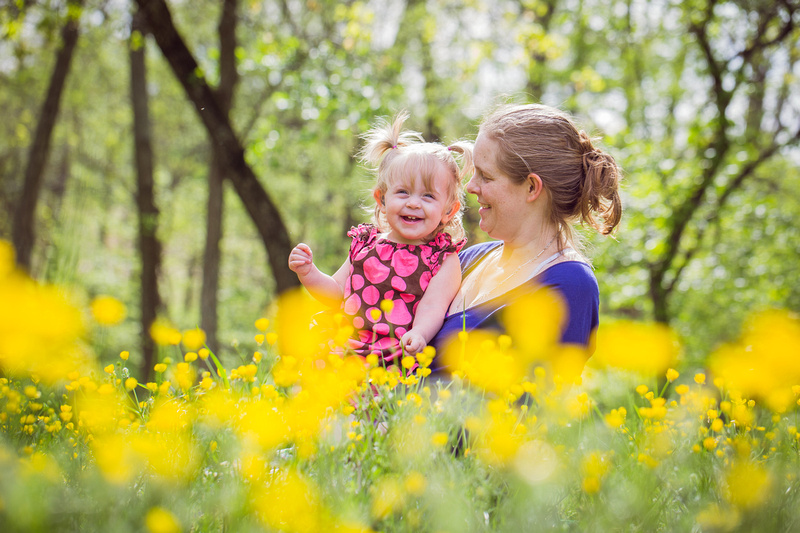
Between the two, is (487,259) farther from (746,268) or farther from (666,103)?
(666,103)

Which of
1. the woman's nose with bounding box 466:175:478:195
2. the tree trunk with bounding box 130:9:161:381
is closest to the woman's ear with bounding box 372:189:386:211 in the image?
the woman's nose with bounding box 466:175:478:195

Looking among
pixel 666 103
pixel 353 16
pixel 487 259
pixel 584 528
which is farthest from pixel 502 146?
pixel 666 103

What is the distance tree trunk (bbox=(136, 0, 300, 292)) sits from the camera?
477cm

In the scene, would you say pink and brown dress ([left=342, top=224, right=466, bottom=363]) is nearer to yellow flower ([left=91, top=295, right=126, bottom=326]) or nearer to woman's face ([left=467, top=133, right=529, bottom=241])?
woman's face ([left=467, top=133, right=529, bottom=241])

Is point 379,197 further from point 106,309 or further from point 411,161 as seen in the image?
point 106,309

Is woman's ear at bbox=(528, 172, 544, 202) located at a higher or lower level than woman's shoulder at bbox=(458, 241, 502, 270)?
higher

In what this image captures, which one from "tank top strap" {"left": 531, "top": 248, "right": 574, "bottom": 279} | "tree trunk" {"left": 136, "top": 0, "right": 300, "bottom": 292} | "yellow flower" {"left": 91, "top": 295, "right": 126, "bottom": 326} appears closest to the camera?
"yellow flower" {"left": 91, "top": 295, "right": 126, "bottom": 326}

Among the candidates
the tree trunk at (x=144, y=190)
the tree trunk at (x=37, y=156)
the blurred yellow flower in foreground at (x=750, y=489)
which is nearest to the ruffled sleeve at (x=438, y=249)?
the blurred yellow flower in foreground at (x=750, y=489)

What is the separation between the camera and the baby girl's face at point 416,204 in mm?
2428

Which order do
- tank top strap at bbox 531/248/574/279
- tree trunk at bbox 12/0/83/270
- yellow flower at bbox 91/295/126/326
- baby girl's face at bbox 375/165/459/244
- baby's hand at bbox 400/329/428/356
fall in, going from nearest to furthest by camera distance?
yellow flower at bbox 91/295/126/326 < baby's hand at bbox 400/329/428/356 < tank top strap at bbox 531/248/574/279 < baby girl's face at bbox 375/165/459/244 < tree trunk at bbox 12/0/83/270

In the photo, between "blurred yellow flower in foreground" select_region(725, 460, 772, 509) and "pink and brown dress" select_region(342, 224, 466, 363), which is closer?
"blurred yellow flower in foreground" select_region(725, 460, 772, 509)

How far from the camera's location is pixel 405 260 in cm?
247

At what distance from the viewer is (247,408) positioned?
1481 millimetres

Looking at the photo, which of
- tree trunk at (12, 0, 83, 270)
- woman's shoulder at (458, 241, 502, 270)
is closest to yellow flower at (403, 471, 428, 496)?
woman's shoulder at (458, 241, 502, 270)
